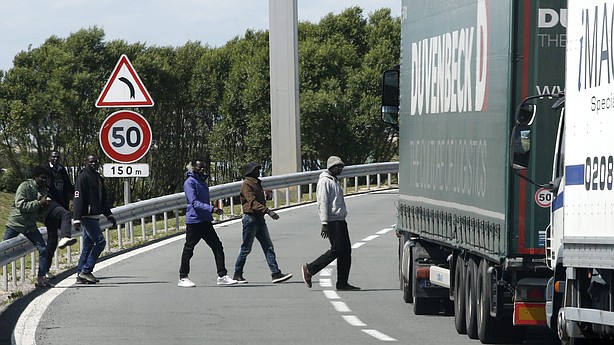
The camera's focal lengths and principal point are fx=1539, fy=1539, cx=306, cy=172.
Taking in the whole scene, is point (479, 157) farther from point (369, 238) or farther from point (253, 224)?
point (369, 238)

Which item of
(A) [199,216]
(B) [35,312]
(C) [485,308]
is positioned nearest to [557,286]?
(C) [485,308]

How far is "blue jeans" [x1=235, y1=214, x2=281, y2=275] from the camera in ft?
66.3

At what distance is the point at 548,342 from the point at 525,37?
3.29 meters

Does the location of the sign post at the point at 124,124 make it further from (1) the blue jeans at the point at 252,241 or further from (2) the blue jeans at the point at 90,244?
(1) the blue jeans at the point at 252,241

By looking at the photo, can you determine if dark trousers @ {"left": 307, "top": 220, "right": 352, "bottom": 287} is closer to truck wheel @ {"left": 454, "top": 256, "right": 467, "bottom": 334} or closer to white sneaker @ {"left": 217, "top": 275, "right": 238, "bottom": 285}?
white sneaker @ {"left": 217, "top": 275, "right": 238, "bottom": 285}

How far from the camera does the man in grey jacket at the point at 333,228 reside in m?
19.3

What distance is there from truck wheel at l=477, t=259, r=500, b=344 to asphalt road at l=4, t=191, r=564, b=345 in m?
0.38

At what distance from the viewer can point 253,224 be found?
20.4 metres

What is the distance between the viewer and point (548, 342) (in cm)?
1415

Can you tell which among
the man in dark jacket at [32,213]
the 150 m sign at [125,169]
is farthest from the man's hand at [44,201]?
the 150 m sign at [125,169]

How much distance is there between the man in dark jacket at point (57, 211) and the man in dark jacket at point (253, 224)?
2210 mm

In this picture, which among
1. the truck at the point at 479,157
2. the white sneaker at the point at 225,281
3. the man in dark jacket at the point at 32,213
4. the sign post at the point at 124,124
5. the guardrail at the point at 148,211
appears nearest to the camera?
the truck at the point at 479,157

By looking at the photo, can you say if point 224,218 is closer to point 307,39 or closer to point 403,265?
point 403,265

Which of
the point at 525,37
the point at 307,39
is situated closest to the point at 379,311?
the point at 525,37
